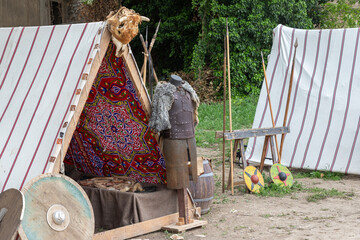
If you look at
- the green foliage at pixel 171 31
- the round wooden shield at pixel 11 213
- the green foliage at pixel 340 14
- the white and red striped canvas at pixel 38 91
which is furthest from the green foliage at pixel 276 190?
the green foliage at pixel 171 31

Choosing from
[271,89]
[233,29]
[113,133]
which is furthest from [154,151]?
[233,29]

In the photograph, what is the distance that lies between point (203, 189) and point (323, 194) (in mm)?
1847

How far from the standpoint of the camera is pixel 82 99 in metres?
4.30

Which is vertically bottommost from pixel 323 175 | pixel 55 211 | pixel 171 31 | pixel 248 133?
pixel 323 175

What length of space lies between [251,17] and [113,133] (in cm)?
1005

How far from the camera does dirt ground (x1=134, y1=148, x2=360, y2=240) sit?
497cm

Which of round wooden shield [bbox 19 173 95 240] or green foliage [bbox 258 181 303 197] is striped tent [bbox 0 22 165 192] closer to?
round wooden shield [bbox 19 173 95 240]

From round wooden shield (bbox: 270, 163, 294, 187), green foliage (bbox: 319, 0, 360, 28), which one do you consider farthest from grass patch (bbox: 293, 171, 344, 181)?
green foliage (bbox: 319, 0, 360, 28)

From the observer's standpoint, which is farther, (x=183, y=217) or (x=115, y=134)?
(x=115, y=134)

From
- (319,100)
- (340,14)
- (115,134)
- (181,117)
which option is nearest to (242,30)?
(340,14)

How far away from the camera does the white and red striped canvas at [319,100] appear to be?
305 inches

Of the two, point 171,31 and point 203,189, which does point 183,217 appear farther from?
point 171,31

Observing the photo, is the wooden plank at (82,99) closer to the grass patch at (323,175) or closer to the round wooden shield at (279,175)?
the round wooden shield at (279,175)

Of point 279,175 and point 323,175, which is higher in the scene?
point 279,175
